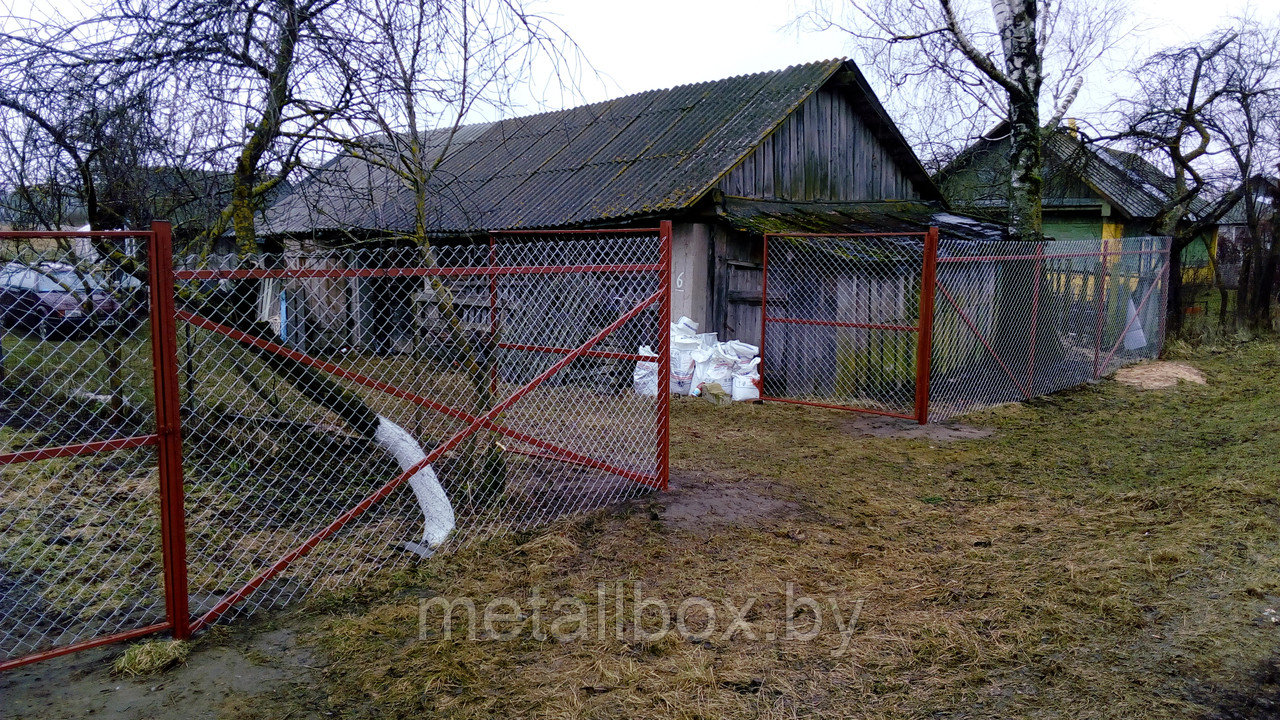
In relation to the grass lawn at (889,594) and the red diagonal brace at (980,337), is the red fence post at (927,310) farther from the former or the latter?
the grass lawn at (889,594)

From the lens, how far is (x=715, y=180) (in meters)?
10.4

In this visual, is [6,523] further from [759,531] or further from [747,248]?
[747,248]

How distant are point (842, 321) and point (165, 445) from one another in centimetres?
798

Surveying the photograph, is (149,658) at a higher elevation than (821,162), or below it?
below

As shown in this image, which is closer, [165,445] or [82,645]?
[82,645]

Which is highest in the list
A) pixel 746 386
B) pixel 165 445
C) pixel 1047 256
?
pixel 1047 256

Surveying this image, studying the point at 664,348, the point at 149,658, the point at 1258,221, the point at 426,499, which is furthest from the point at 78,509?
the point at 1258,221

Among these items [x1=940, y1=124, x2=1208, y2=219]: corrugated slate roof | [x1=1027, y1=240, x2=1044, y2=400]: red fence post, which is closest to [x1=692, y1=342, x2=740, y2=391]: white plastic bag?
[x1=1027, y1=240, x2=1044, y2=400]: red fence post

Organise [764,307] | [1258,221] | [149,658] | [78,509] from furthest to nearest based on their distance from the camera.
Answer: [1258,221]
[764,307]
[78,509]
[149,658]

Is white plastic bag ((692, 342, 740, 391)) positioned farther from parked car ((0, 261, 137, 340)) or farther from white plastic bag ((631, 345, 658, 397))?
parked car ((0, 261, 137, 340))

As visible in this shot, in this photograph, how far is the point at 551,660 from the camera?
3.47 meters

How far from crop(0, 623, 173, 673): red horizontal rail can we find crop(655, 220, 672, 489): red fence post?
314 cm

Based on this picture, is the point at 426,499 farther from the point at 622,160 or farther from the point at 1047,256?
the point at 622,160

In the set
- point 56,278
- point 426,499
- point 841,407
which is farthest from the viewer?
point 841,407
